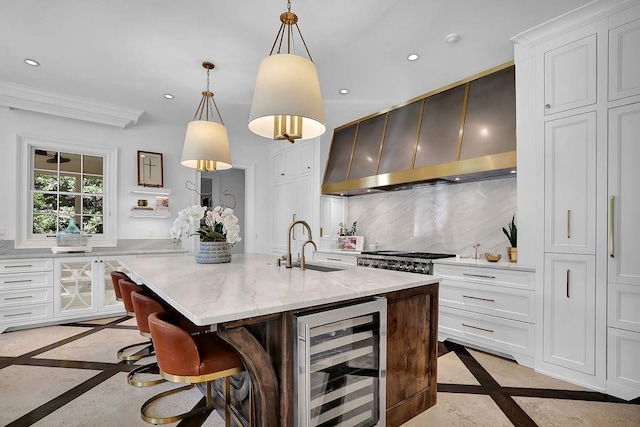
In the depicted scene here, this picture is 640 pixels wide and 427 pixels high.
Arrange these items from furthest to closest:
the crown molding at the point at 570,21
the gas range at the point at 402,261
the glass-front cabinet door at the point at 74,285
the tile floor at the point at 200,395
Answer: the glass-front cabinet door at the point at 74,285, the gas range at the point at 402,261, the crown molding at the point at 570,21, the tile floor at the point at 200,395

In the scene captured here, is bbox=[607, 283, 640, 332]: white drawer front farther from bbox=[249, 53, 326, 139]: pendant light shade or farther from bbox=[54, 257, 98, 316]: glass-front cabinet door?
bbox=[54, 257, 98, 316]: glass-front cabinet door

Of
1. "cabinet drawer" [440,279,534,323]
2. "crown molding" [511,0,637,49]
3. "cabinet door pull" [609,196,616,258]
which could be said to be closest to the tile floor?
"cabinet drawer" [440,279,534,323]

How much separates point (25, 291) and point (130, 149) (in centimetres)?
220

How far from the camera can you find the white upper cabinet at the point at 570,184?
8.04ft

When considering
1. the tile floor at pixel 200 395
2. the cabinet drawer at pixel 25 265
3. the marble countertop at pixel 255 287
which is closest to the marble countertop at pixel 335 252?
the tile floor at pixel 200 395

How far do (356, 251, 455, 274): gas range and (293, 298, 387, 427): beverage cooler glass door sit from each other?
187 cm

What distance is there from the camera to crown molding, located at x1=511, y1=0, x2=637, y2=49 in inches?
91.5

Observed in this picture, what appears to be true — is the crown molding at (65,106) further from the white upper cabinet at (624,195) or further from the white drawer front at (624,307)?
the white drawer front at (624,307)

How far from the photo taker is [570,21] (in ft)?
8.26

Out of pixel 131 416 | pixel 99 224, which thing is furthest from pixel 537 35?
pixel 99 224

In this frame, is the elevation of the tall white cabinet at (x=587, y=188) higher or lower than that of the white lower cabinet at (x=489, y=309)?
higher

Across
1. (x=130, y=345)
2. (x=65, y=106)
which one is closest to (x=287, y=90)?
(x=130, y=345)

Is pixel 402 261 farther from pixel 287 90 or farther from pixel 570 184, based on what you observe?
pixel 287 90

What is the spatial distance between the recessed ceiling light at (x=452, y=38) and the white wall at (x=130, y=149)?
273cm
